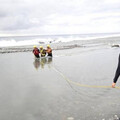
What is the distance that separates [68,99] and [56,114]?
3.73ft

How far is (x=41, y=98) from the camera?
19.9 ft

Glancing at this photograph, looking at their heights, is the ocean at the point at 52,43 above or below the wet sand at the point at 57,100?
above

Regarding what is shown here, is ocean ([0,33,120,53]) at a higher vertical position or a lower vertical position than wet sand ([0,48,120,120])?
higher

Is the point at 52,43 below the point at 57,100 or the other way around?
the other way around

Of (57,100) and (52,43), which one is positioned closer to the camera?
(57,100)

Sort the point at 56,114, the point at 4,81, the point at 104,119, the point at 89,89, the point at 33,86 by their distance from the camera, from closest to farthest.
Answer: the point at 104,119
the point at 56,114
the point at 89,89
the point at 33,86
the point at 4,81

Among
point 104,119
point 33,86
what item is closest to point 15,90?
point 33,86

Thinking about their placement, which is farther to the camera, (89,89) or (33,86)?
(33,86)

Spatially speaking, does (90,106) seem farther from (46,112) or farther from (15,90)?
(15,90)

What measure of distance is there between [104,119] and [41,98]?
2498 millimetres

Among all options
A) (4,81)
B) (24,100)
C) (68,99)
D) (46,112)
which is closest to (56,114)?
(46,112)

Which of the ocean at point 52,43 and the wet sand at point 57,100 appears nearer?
the wet sand at point 57,100

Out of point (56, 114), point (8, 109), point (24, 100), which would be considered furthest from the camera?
point (24, 100)

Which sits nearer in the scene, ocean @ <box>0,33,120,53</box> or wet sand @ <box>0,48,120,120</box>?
wet sand @ <box>0,48,120,120</box>
